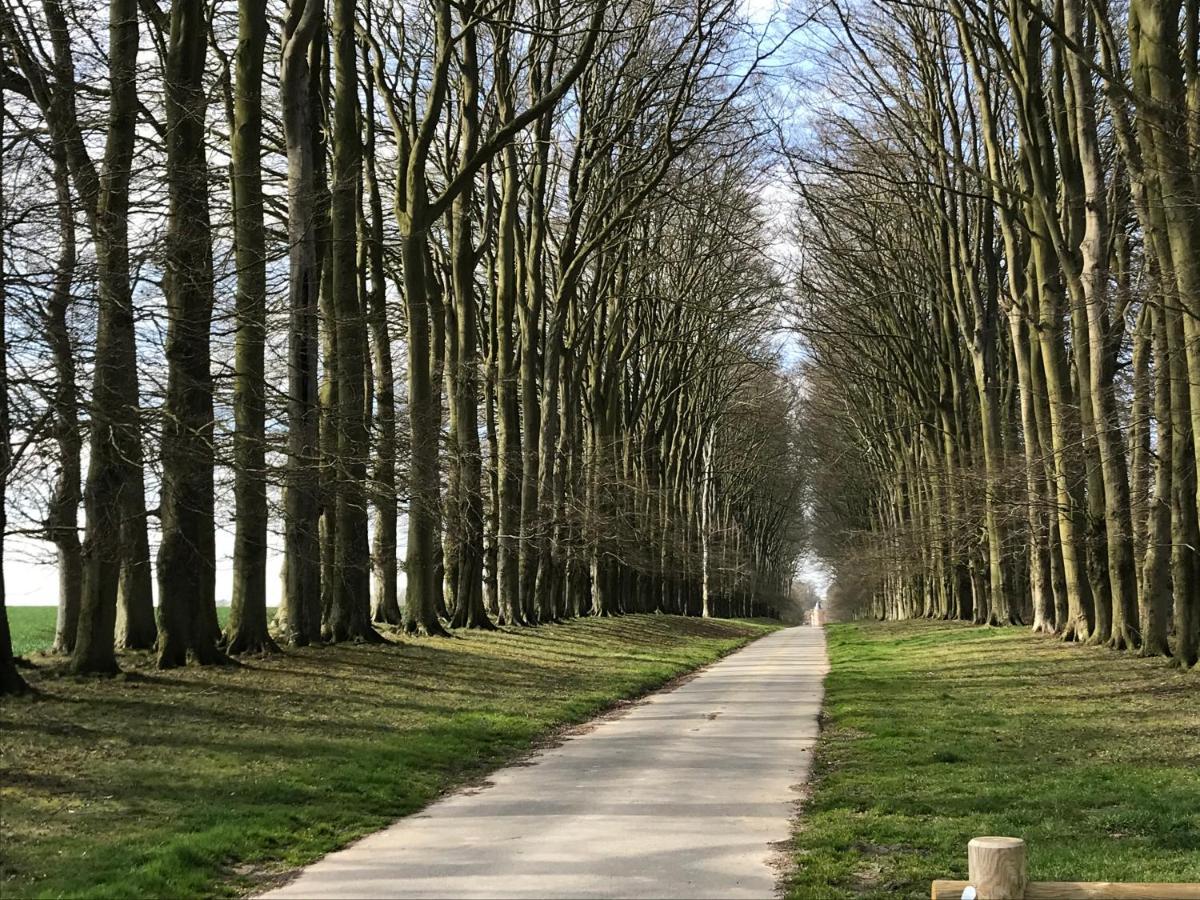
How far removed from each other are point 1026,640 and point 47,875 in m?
25.5

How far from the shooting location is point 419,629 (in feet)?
84.8

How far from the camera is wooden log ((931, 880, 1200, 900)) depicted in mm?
5336

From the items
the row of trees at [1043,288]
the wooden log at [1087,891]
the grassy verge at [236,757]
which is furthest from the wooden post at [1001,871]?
the row of trees at [1043,288]

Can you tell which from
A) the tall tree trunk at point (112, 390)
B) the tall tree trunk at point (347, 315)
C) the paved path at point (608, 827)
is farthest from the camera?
the tall tree trunk at point (347, 315)

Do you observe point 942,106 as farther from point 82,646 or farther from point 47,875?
point 47,875

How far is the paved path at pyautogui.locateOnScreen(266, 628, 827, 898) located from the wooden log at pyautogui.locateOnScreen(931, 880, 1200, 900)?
2254mm

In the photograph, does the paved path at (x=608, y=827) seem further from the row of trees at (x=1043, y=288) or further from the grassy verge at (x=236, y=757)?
the row of trees at (x=1043, y=288)

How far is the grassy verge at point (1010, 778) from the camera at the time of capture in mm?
8125

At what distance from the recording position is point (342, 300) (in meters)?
21.7

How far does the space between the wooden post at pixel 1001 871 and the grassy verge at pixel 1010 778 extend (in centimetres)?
236

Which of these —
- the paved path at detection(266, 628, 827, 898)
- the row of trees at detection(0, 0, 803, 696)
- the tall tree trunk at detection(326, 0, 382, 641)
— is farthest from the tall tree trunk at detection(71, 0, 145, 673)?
the tall tree trunk at detection(326, 0, 382, 641)

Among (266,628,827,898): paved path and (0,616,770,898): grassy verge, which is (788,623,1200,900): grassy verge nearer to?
(266,628,827,898): paved path

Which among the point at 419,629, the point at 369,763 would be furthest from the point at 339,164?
the point at 369,763

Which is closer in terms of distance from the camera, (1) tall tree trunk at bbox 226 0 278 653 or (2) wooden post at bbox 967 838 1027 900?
(2) wooden post at bbox 967 838 1027 900
